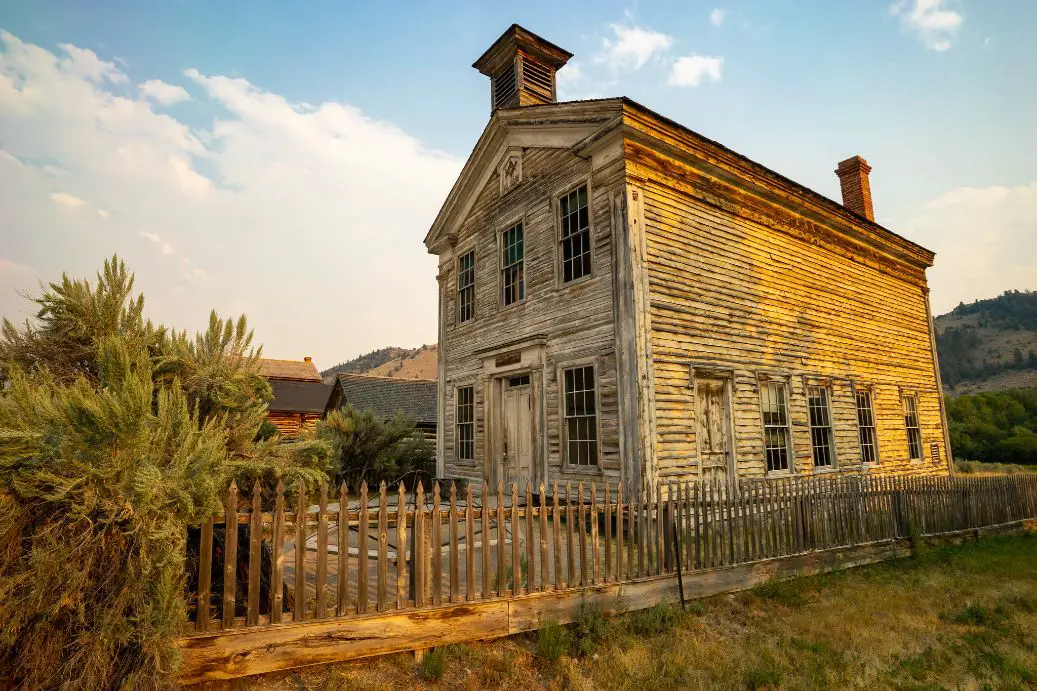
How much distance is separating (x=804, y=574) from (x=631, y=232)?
18.9ft

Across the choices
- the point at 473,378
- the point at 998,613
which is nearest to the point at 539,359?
the point at 473,378

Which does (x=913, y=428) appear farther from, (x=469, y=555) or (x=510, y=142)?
(x=469, y=555)

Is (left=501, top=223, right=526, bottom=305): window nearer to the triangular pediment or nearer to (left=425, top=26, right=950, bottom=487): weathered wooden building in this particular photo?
(left=425, top=26, right=950, bottom=487): weathered wooden building

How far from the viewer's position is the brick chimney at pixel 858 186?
16.8m

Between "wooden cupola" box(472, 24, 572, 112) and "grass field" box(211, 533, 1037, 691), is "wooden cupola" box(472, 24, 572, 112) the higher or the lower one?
the higher one

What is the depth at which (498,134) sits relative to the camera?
13258 millimetres

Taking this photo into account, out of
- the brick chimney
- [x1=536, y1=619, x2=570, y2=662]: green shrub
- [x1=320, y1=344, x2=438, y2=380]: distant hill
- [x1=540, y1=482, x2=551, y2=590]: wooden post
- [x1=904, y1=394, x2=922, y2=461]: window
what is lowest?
[x1=536, y1=619, x2=570, y2=662]: green shrub

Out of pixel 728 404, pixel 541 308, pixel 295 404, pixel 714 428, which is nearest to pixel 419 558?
pixel 714 428

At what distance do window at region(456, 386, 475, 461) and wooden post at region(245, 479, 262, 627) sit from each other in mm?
9487

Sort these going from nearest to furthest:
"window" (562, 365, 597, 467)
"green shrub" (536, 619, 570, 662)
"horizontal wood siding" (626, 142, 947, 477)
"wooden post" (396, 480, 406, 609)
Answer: "wooden post" (396, 480, 406, 609) → "green shrub" (536, 619, 570, 662) → "horizontal wood siding" (626, 142, 947, 477) → "window" (562, 365, 597, 467)

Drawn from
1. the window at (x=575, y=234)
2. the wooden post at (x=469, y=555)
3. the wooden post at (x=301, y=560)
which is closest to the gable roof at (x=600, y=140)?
the window at (x=575, y=234)

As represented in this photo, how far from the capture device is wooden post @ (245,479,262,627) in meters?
3.90

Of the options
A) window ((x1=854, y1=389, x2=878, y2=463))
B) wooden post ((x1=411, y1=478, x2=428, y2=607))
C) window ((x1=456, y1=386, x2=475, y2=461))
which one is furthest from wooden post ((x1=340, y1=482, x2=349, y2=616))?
window ((x1=854, y1=389, x2=878, y2=463))

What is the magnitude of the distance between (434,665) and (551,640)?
111 cm
